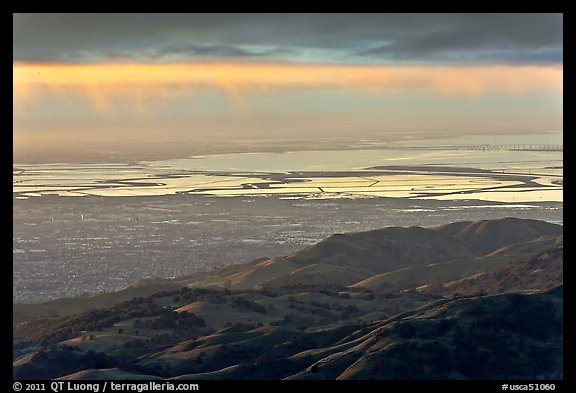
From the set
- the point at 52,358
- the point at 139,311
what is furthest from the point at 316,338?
the point at 139,311

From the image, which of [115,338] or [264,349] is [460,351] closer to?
[264,349]

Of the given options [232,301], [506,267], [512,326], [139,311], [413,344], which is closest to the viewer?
[413,344]
